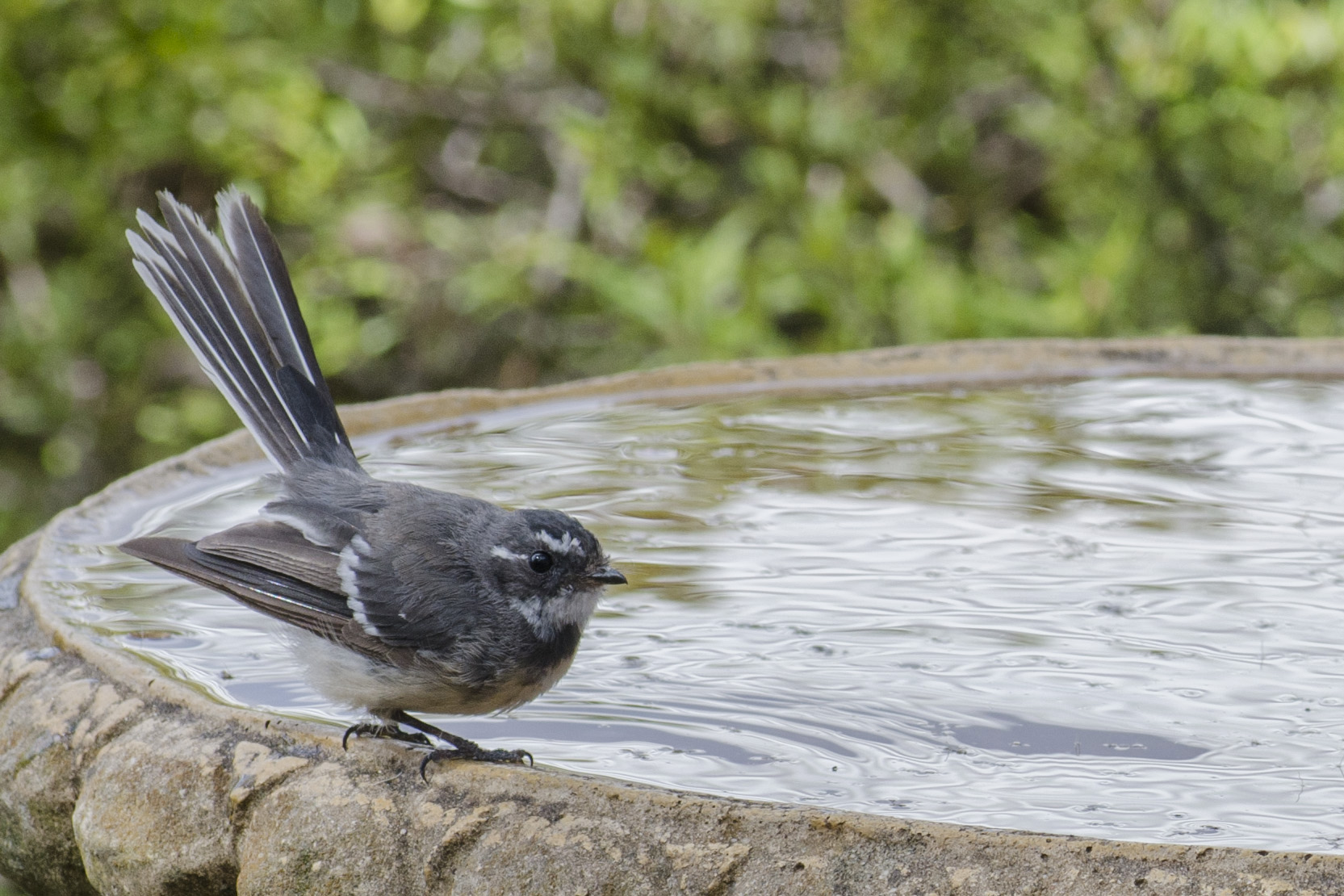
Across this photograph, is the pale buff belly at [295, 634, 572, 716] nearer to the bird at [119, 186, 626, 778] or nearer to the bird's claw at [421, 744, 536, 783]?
the bird at [119, 186, 626, 778]

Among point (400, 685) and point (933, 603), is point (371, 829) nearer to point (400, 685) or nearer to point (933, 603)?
point (400, 685)

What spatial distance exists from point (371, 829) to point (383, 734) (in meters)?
0.27

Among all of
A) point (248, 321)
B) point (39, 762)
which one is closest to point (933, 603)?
point (248, 321)

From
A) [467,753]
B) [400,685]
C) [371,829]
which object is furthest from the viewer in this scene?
[400,685]

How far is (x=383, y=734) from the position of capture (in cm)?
212

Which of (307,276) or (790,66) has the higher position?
(790,66)

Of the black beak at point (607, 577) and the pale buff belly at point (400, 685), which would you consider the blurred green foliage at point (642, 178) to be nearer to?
the black beak at point (607, 577)

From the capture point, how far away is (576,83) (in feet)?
24.9

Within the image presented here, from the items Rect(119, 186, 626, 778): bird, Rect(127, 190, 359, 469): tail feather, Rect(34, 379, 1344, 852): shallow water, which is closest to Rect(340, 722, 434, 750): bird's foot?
Rect(119, 186, 626, 778): bird

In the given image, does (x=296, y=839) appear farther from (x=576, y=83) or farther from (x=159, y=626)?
(x=576, y=83)

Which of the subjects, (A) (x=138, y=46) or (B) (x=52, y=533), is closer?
(B) (x=52, y=533)

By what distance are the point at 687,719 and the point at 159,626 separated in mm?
917

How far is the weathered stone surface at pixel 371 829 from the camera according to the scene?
1592 mm

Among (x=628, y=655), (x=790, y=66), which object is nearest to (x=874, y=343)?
(x=790, y=66)
